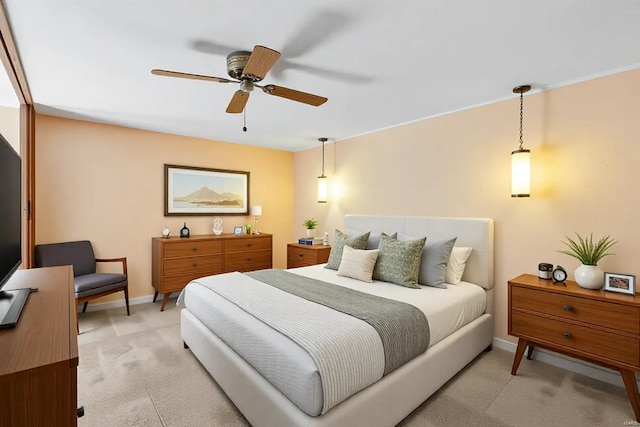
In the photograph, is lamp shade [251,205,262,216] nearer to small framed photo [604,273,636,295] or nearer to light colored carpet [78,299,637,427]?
light colored carpet [78,299,637,427]

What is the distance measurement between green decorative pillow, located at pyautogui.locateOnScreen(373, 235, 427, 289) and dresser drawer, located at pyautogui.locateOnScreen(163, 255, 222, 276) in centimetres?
236

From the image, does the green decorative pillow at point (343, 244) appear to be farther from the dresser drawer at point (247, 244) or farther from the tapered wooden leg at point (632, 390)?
the tapered wooden leg at point (632, 390)

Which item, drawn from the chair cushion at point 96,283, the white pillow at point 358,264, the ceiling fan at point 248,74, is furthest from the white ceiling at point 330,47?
the chair cushion at point 96,283

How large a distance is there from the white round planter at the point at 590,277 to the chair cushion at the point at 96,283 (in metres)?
4.46

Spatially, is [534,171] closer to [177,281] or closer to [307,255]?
[307,255]

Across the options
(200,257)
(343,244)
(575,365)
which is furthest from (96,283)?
(575,365)

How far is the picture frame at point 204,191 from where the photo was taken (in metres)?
4.47

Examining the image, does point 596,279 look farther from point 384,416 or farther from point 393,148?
A: point 393,148

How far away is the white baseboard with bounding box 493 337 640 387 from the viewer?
7.91 feet

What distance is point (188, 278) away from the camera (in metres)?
4.12

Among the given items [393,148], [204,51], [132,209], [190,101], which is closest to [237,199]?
[132,209]

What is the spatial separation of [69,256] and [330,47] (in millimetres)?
3662

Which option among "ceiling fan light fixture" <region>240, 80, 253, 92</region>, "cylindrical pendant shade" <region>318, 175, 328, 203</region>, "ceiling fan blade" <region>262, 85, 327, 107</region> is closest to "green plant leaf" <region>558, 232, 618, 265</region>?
"ceiling fan blade" <region>262, 85, 327, 107</region>

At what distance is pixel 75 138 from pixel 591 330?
17.6 ft
